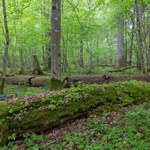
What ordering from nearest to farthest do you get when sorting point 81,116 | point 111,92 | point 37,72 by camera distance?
point 81,116, point 111,92, point 37,72

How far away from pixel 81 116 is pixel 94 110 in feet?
1.47

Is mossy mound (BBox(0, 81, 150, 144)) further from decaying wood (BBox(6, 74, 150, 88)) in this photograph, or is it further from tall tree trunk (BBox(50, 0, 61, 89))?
decaying wood (BBox(6, 74, 150, 88))

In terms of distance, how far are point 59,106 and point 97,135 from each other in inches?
57.4

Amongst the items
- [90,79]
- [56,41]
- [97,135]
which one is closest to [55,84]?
[56,41]

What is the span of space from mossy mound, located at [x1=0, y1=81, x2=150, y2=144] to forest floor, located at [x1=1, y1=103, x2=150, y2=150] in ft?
0.81

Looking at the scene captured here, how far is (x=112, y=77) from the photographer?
1066 cm

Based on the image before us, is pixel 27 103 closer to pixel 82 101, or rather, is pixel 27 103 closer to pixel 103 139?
pixel 82 101

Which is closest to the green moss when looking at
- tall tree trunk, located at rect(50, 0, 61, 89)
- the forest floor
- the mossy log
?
tall tree trunk, located at rect(50, 0, 61, 89)

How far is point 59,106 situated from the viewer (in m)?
5.76

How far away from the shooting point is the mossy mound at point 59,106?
211 inches

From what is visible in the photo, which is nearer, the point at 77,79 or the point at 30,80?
the point at 77,79

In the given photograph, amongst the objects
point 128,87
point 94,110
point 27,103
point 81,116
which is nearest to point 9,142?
point 27,103

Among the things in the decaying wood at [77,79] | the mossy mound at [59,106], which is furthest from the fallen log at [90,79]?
the mossy mound at [59,106]

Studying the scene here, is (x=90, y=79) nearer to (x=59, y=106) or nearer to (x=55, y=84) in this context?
(x=55, y=84)
